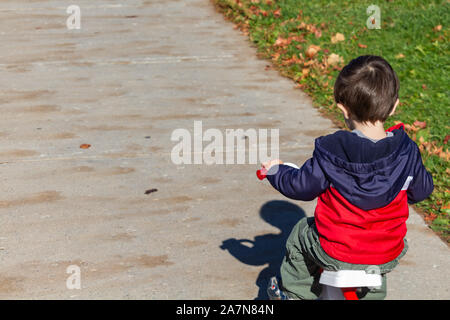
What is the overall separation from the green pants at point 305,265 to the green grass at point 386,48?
1500mm

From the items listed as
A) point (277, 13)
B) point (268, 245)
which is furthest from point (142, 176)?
point (277, 13)

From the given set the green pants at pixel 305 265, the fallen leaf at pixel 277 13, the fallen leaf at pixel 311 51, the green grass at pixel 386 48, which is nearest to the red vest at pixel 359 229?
the green pants at pixel 305 265

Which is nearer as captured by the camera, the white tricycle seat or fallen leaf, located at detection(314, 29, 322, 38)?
the white tricycle seat

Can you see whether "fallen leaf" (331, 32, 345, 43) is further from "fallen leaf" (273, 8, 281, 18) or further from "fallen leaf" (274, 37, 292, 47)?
"fallen leaf" (273, 8, 281, 18)

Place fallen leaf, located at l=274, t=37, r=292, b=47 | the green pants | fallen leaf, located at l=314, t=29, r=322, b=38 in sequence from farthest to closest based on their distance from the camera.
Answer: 1. fallen leaf, located at l=314, t=29, r=322, b=38
2. fallen leaf, located at l=274, t=37, r=292, b=47
3. the green pants

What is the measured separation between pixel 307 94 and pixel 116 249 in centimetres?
339

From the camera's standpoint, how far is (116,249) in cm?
421

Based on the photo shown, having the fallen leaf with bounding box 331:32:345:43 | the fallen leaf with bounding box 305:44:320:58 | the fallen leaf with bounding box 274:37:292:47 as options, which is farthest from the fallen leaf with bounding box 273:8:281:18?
the fallen leaf with bounding box 305:44:320:58

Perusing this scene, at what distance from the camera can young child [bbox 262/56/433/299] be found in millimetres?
2693

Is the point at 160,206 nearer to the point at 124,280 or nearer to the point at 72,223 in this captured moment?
the point at 72,223

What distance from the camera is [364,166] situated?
2678 mm

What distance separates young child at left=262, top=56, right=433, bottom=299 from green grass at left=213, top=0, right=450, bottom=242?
168cm

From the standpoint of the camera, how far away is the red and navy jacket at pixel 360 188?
2703mm

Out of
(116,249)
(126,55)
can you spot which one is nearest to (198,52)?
(126,55)
